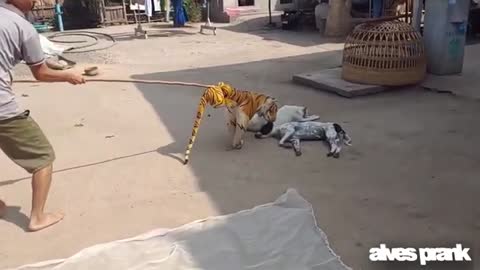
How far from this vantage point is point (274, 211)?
10.6 feet

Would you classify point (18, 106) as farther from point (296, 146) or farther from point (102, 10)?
point (102, 10)

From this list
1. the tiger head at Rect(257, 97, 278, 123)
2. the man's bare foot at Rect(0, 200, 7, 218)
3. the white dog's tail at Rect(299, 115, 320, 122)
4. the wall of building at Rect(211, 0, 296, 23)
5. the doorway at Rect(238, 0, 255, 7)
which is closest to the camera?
the man's bare foot at Rect(0, 200, 7, 218)

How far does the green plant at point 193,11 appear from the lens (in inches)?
587

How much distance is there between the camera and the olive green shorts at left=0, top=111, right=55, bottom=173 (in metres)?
3.03

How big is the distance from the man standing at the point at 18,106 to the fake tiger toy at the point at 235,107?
1247 mm

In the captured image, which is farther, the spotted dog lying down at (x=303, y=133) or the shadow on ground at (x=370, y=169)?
the spotted dog lying down at (x=303, y=133)

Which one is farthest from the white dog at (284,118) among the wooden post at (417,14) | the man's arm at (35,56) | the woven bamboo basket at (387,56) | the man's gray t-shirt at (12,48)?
the wooden post at (417,14)

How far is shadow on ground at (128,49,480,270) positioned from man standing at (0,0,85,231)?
1.16m

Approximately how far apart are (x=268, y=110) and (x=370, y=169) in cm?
115

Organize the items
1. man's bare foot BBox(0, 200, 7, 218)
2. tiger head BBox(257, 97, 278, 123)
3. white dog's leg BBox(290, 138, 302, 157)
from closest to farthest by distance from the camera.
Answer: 1. man's bare foot BBox(0, 200, 7, 218)
2. white dog's leg BBox(290, 138, 302, 157)
3. tiger head BBox(257, 97, 278, 123)

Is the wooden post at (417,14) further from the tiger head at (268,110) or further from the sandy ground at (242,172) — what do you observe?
the tiger head at (268,110)

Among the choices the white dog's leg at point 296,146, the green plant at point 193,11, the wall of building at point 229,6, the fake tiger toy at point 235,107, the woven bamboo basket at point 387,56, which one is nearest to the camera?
the fake tiger toy at point 235,107

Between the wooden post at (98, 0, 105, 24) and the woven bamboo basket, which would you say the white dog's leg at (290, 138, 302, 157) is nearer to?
the woven bamboo basket

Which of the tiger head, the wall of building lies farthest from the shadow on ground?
the wall of building
